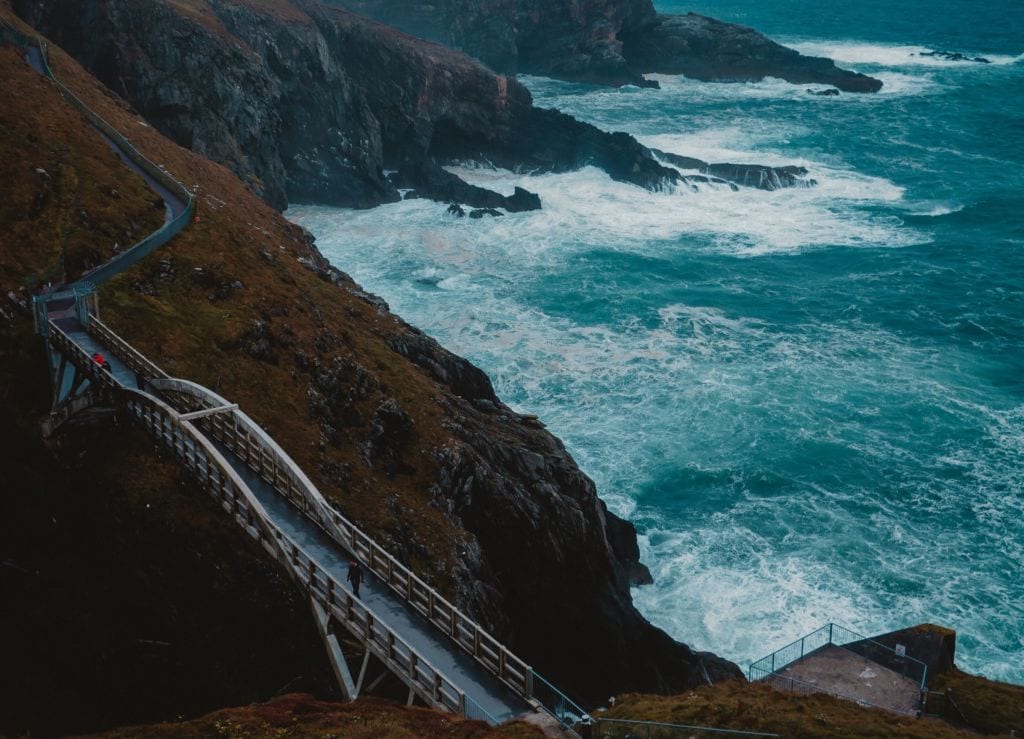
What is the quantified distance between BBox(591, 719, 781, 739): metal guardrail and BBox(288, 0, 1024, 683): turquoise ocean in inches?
960

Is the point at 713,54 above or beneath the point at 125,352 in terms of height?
above

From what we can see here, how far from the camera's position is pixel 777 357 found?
8200 centimetres

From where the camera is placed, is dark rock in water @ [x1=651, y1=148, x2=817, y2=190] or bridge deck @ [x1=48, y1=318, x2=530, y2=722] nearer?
bridge deck @ [x1=48, y1=318, x2=530, y2=722]

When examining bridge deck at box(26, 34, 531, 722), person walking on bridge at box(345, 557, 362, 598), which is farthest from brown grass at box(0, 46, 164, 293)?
person walking on bridge at box(345, 557, 362, 598)

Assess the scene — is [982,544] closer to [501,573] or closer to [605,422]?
[605,422]

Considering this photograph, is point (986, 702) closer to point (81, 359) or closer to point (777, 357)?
point (81, 359)

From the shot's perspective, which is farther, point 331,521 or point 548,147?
point 548,147

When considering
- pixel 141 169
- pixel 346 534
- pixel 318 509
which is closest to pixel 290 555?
pixel 346 534

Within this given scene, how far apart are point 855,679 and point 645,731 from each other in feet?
46.5

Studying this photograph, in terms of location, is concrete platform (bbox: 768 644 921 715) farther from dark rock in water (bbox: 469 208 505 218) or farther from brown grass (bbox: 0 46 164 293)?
dark rock in water (bbox: 469 208 505 218)

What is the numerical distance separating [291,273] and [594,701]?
29.9 m

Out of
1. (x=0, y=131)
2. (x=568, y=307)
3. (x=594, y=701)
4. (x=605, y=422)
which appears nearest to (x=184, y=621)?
(x=594, y=701)

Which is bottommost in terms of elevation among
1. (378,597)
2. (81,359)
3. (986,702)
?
(986,702)

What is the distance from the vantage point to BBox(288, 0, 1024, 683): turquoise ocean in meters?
56.5
